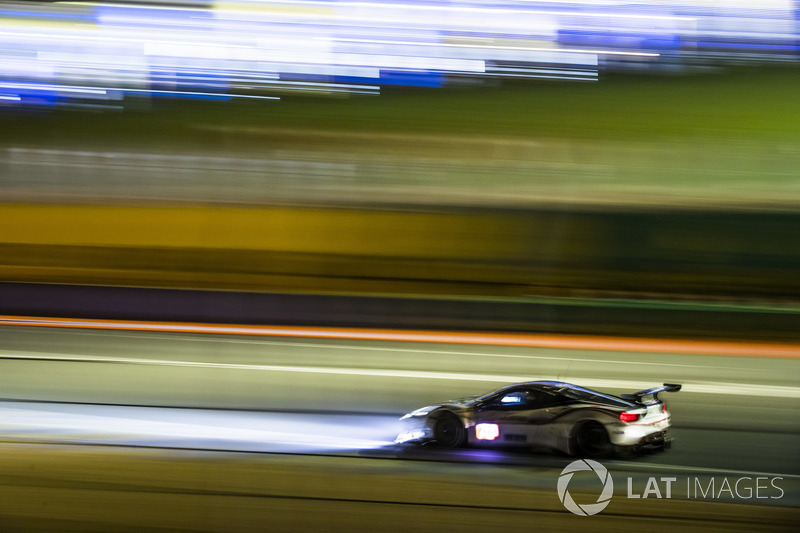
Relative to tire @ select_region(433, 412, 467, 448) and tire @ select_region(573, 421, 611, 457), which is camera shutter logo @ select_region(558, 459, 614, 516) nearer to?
tire @ select_region(573, 421, 611, 457)

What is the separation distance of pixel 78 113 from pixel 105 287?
1.75m

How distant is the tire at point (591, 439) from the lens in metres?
3.55

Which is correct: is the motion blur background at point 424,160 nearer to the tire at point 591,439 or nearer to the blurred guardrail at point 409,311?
the blurred guardrail at point 409,311

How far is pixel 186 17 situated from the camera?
21.6 ft

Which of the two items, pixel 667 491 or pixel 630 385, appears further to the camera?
pixel 630 385

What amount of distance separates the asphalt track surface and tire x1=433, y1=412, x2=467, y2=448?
6cm

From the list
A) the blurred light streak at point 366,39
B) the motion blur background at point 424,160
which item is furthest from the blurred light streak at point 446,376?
the blurred light streak at point 366,39

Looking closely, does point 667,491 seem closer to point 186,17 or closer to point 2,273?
point 186,17

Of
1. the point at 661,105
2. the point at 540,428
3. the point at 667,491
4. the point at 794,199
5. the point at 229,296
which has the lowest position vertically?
the point at 667,491

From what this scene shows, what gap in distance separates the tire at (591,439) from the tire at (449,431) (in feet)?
1.79

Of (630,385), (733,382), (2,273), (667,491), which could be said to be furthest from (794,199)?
(2,273)

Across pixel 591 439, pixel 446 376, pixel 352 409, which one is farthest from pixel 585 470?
pixel 446 376

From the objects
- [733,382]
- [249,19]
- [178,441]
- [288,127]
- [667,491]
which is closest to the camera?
[667,491]

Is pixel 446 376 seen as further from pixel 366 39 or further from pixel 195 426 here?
pixel 366 39
